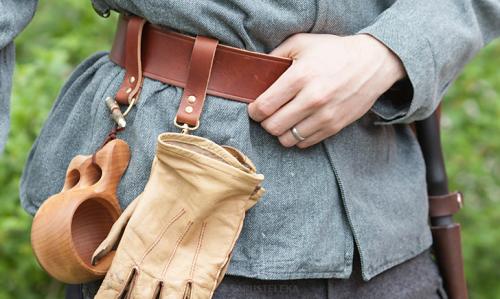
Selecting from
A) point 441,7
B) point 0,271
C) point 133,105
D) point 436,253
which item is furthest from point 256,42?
point 0,271

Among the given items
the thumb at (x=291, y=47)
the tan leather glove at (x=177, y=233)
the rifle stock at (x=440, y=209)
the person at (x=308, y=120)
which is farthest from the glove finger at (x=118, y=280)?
the rifle stock at (x=440, y=209)

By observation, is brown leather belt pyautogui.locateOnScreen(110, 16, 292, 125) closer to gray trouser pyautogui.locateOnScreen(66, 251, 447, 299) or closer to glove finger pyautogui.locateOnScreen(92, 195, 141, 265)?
glove finger pyautogui.locateOnScreen(92, 195, 141, 265)

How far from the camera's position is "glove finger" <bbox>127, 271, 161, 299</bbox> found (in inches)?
46.7

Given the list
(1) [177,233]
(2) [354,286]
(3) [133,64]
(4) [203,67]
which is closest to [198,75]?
(4) [203,67]

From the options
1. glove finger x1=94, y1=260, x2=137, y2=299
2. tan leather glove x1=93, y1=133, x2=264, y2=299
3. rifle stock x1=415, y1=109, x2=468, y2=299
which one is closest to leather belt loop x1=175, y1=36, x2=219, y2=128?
tan leather glove x1=93, y1=133, x2=264, y2=299

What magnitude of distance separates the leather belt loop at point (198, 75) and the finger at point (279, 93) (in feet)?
0.27

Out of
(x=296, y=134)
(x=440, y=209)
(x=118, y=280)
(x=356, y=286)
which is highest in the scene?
(x=296, y=134)

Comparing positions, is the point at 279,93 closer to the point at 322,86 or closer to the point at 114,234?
the point at 322,86

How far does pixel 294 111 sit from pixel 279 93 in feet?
0.12

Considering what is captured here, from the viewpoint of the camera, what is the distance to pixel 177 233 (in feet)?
3.94

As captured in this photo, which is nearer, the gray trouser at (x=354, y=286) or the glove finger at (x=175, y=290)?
the glove finger at (x=175, y=290)

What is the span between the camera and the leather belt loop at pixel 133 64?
4.34ft

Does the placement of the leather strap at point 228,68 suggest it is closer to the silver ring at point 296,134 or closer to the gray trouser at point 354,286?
the silver ring at point 296,134

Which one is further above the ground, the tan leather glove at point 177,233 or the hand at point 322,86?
the hand at point 322,86
